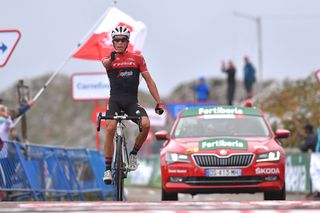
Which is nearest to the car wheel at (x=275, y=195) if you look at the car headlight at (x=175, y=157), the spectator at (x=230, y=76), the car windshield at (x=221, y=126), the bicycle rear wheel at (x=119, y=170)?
the car windshield at (x=221, y=126)

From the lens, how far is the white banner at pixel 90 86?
29.4 m

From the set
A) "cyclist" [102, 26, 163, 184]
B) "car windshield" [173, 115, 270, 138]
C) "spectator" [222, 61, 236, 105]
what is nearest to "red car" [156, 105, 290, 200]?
"car windshield" [173, 115, 270, 138]

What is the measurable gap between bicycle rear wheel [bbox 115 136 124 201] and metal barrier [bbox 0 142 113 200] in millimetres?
4243

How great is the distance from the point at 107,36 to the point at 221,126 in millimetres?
6276

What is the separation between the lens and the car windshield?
18.7 m

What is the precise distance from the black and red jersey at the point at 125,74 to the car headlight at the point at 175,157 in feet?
8.29

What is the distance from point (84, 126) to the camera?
90312 mm

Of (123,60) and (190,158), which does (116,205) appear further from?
(190,158)

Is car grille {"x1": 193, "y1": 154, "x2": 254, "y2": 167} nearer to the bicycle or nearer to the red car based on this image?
the red car

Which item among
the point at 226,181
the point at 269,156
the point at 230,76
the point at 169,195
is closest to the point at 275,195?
the point at 269,156

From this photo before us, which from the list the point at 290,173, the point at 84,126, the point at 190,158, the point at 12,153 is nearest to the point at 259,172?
the point at 190,158

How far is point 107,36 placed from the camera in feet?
80.5

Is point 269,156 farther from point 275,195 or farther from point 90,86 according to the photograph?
point 90,86

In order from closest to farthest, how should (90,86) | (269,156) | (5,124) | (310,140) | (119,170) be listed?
1. (119,170)
2. (269,156)
3. (5,124)
4. (310,140)
5. (90,86)
